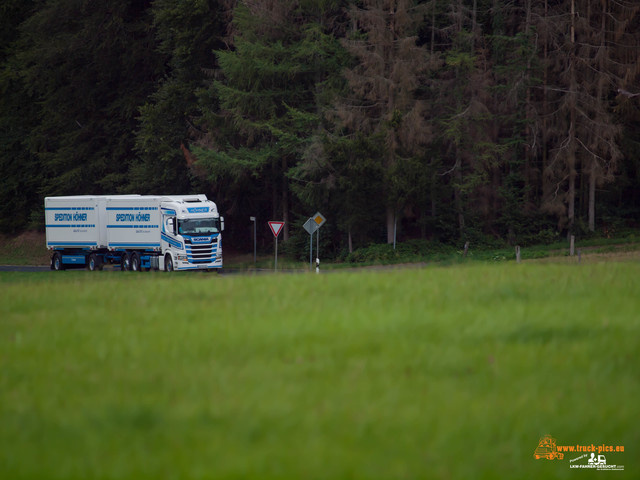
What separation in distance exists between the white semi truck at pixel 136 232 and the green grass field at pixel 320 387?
26203 mm

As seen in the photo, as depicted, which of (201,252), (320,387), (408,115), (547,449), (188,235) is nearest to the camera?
(547,449)

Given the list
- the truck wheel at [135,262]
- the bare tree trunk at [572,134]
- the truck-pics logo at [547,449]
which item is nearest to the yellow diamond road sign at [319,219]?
the truck wheel at [135,262]

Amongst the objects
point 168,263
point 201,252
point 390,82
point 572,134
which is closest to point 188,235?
point 201,252

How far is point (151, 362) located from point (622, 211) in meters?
46.2

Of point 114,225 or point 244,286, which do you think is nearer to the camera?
point 244,286

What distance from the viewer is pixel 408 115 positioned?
44.8 meters

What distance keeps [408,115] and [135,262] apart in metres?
16.8

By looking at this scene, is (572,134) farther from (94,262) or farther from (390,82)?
(94,262)

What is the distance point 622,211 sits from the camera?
50.7 metres

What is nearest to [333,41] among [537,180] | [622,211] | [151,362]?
[537,180]

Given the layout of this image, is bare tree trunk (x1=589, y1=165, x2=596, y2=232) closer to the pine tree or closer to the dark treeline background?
the dark treeline background

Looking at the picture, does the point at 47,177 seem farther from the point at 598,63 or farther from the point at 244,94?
the point at 598,63

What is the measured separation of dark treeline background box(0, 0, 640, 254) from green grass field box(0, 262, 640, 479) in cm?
3176

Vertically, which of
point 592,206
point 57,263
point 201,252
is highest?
point 592,206
